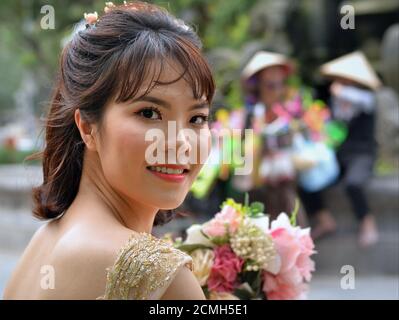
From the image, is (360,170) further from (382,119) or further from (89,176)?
(89,176)

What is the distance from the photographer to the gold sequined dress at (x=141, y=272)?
1664 millimetres

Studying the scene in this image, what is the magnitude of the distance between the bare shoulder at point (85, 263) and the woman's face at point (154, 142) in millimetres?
145

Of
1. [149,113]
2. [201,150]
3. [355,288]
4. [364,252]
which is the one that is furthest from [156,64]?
[364,252]

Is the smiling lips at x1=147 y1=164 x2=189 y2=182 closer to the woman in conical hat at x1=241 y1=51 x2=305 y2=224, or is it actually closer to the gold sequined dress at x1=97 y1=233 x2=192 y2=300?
the gold sequined dress at x1=97 y1=233 x2=192 y2=300

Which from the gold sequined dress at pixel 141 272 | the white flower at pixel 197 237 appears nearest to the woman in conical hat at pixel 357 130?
the white flower at pixel 197 237

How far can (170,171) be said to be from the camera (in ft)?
5.98

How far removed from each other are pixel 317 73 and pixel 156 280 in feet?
30.6

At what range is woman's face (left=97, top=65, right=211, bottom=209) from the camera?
1.77 m

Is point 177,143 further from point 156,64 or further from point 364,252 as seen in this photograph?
point 364,252

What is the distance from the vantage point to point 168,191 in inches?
72.0

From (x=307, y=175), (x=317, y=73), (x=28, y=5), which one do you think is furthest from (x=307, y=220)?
(x=28, y=5)

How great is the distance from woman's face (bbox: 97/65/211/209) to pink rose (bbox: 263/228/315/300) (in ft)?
1.92

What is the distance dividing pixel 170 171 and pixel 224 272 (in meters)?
0.58

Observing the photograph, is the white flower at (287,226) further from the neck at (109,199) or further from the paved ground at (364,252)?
the paved ground at (364,252)
